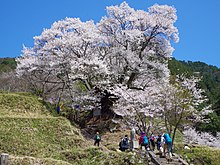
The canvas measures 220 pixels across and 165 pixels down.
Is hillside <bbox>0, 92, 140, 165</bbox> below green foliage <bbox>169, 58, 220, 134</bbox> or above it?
below

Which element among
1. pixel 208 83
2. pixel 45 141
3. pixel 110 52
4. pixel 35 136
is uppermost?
pixel 208 83

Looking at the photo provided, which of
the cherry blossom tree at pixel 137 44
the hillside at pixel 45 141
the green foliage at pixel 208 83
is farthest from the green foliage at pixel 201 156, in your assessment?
the cherry blossom tree at pixel 137 44

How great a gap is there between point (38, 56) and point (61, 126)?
872 cm

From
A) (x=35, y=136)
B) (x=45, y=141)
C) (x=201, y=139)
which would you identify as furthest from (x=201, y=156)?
(x=201, y=139)

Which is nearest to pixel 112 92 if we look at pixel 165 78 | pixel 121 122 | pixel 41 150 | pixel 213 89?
pixel 121 122

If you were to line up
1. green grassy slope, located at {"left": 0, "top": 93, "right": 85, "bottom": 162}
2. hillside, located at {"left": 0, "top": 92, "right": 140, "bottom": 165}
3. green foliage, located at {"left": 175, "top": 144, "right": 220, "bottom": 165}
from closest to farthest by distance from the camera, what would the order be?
hillside, located at {"left": 0, "top": 92, "right": 140, "bottom": 165}, green grassy slope, located at {"left": 0, "top": 93, "right": 85, "bottom": 162}, green foliage, located at {"left": 175, "top": 144, "right": 220, "bottom": 165}

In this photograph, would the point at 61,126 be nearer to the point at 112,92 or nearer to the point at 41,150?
the point at 41,150

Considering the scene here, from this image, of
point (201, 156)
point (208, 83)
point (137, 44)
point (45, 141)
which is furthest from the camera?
point (208, 83)

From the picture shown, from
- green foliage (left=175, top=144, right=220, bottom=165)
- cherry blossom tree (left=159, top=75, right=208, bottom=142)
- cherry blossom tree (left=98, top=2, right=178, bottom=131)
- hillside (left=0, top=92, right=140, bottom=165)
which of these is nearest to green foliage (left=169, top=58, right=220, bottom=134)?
cherry blossom tree (left=159, top=75, right=208, bottom=142)

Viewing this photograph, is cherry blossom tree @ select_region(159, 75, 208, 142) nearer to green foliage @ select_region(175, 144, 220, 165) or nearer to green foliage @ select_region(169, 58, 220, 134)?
green foliage @ select_region(169, 58, 220, 134)

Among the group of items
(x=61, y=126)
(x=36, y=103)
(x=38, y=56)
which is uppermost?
(x=38, y=56)

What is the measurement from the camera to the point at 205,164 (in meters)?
16.5

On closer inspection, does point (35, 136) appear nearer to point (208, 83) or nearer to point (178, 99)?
point (178, 99)

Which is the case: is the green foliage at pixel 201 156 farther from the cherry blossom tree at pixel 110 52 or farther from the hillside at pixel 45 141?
the cherry blossom tree at pixel 110 52
